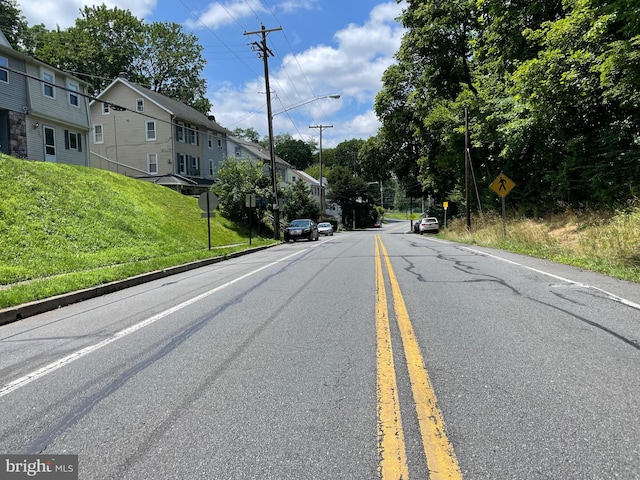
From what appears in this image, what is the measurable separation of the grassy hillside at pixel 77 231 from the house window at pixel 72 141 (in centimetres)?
551

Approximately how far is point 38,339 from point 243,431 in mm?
4186

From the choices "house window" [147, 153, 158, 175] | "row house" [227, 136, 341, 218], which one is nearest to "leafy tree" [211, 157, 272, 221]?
"row house" [227, 136, 341, 218]

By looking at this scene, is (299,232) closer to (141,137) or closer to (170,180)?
(170,180)

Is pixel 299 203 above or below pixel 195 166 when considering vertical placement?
below

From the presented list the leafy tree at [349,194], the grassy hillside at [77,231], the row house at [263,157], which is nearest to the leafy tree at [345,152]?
the row house at [263,157]

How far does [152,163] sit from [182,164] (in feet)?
8.16

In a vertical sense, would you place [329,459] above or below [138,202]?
below

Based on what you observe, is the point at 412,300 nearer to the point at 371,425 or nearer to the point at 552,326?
the point at 552,326

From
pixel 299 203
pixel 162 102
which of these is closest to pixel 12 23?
pixel 162 102

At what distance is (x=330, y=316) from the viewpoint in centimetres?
639

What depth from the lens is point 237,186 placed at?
30.4 meters

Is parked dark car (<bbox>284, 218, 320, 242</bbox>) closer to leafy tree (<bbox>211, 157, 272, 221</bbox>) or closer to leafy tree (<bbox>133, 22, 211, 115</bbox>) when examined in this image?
leafy tree (<bbox>211, 157, 272, 221</bbox>)

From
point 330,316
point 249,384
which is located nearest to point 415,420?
point 249,384

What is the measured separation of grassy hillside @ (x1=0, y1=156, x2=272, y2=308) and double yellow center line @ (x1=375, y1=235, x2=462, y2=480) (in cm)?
664
